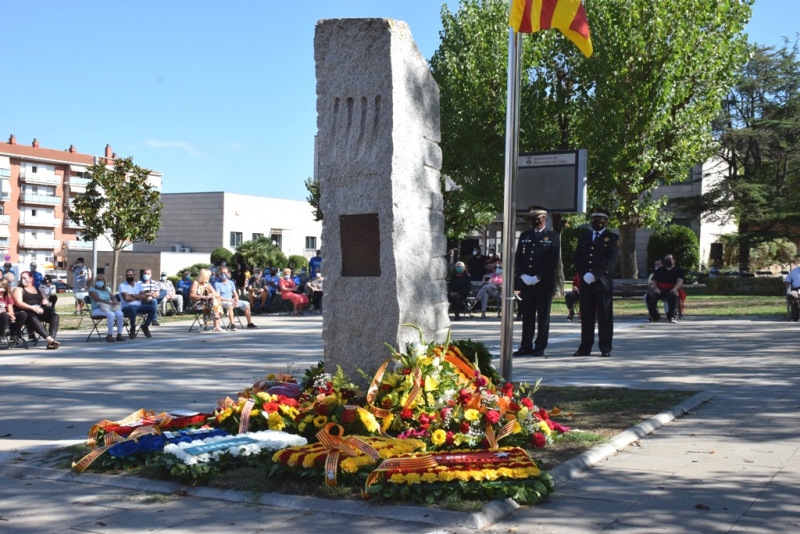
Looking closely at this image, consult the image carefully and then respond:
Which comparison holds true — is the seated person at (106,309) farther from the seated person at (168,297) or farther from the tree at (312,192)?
the tree at (312,192)

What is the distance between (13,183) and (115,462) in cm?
9554

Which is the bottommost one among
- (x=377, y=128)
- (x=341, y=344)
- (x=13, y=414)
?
(x=13, y=414)

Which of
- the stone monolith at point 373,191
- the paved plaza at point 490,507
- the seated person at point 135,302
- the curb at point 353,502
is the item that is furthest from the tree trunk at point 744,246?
the curb at point 353,502

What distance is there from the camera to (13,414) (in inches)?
363

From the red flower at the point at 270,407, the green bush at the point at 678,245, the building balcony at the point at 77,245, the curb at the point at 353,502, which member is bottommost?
the curb at the point at 353,502

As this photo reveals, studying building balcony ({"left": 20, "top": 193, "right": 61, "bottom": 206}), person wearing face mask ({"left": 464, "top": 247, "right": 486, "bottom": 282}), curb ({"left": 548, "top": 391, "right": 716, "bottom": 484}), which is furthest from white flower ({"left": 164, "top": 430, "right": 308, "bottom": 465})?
building balcony ({"left": 20, "top": 193, "right": 61, "bottom": 206})

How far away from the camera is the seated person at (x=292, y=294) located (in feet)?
87.9

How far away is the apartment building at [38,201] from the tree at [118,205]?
62046 millimetres

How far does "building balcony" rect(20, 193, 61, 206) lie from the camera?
94938 mm

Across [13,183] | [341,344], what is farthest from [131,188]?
[13,183]

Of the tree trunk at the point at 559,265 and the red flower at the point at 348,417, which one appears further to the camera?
the tree trunk at the point at 559,265

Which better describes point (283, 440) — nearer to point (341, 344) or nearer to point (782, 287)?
point (341, 344)

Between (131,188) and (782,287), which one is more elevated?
(131,188)

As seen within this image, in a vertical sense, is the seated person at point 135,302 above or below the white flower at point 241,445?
above
